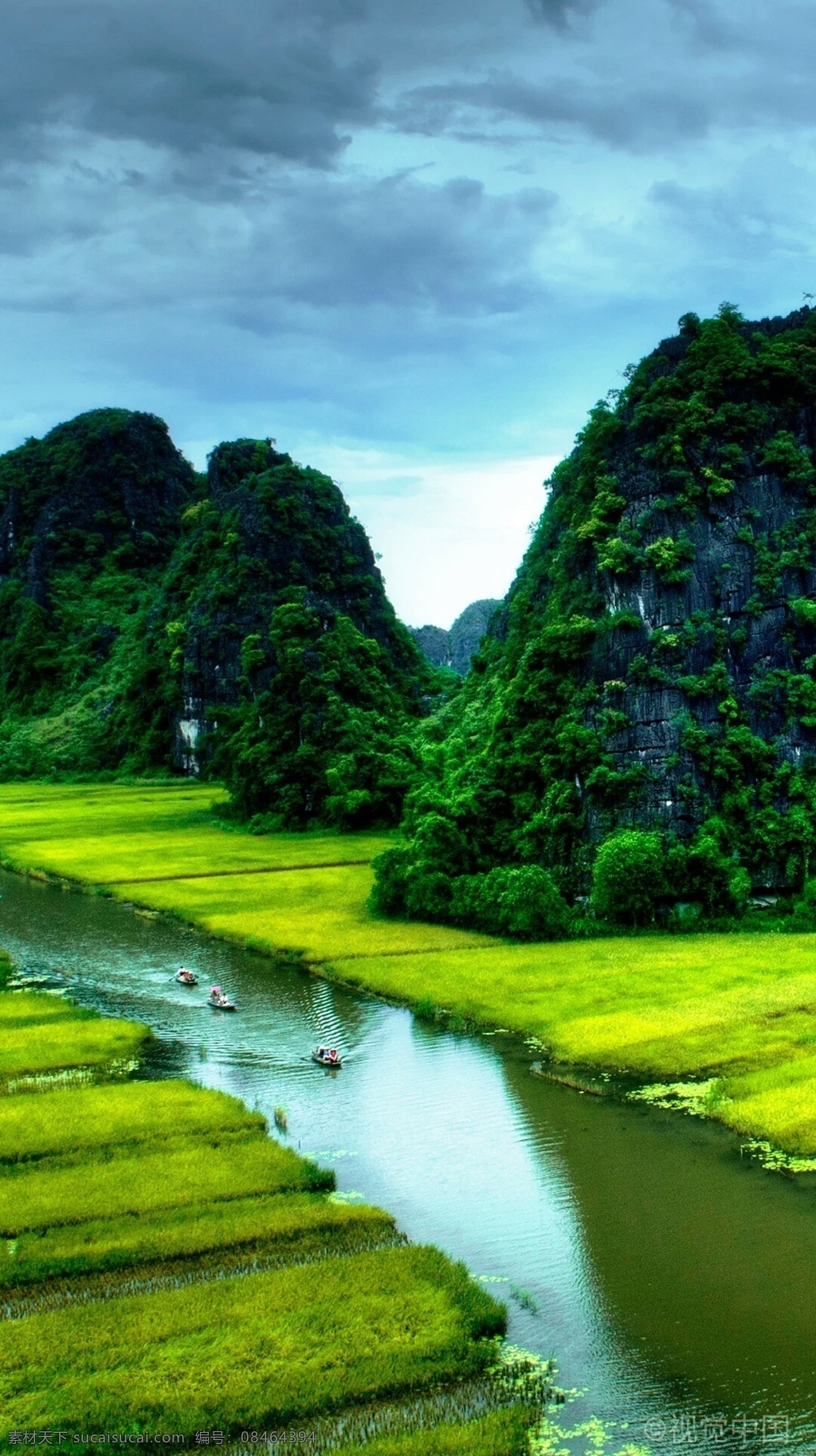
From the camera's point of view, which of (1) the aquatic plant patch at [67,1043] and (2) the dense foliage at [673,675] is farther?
(2) the dense foliage at [673,675]

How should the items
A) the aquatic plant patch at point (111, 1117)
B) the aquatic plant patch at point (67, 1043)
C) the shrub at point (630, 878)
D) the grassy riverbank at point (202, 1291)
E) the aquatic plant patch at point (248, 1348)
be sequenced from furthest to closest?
1. the shrub at point (630, 878)
2. the aquatic plant patch at point (67, 1043)
3. the aquatic plant patch at point (111, 1117)
4. the grassy riverbank at point (202, 1291)
5. the aquatic plant patch at point (248, 1348)

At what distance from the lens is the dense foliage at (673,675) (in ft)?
109

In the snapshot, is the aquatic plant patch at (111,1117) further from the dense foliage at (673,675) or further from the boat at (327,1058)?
the dense foliage at (673,675)

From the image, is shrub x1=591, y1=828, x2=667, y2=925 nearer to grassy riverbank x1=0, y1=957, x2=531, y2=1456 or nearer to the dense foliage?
the dense foliage

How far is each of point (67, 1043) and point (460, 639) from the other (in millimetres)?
119962

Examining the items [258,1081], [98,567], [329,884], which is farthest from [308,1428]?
[98,567]

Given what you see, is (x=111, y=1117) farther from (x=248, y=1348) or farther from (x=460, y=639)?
(x=460, y=639)

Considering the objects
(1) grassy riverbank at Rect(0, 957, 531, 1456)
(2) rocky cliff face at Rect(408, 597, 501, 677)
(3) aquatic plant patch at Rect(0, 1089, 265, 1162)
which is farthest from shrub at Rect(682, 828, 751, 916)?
(2) rocky cliff face at Rect(408, 597, 501, 677)

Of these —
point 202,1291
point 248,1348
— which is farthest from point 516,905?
point 248,1348

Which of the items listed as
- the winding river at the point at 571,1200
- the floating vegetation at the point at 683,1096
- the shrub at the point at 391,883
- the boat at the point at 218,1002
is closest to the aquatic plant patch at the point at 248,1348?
the winding river at the point at 571,1200

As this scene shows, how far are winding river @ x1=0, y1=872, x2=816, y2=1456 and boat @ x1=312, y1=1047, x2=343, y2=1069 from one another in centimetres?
32

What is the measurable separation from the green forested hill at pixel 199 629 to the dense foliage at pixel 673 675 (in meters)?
20.1

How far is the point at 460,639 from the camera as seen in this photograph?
5595 inches

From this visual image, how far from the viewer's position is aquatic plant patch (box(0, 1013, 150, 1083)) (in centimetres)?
2266
